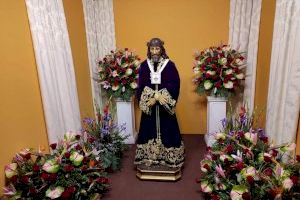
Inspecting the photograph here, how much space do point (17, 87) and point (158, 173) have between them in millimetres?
1710

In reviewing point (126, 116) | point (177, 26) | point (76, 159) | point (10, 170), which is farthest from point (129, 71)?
point (10, 170)

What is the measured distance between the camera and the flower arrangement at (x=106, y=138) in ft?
10.2

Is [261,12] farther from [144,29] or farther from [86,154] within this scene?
[86,154]

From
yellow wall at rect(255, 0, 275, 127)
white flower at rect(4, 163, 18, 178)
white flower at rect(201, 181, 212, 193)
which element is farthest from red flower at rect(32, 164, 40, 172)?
yellow wall at rect(255, 0, 275, 127)

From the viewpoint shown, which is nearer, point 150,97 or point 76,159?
point 76,159

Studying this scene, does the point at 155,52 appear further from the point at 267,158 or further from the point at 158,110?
the point at 267,158

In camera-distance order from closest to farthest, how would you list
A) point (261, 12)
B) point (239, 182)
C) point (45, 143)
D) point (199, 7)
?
point (239, 182), point (45, 143), point (261, 12), point (199, 7)

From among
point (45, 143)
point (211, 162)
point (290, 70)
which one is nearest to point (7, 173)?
point (45, 143)

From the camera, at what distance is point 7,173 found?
2115 millimetres

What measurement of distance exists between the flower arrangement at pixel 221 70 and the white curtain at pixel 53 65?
1.66m

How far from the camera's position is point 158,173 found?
293 cm

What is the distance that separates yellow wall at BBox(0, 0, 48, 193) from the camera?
2197 millimetres

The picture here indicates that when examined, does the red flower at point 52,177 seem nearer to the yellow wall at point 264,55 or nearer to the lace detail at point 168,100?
the lace detail at point 168,100

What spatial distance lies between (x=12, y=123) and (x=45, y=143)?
55 centimetres
